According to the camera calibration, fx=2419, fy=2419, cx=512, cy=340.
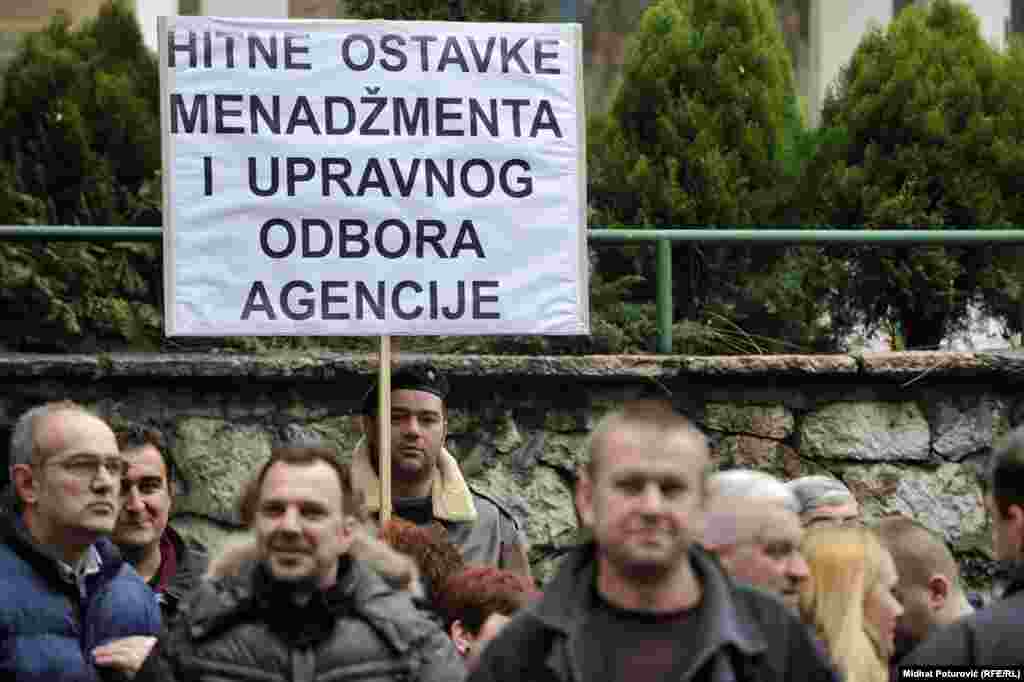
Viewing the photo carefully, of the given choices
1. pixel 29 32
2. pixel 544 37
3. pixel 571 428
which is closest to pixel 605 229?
pixel 571 428

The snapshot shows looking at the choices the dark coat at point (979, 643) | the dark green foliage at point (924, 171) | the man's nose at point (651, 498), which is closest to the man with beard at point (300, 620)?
the man's nose at point (651, 498)

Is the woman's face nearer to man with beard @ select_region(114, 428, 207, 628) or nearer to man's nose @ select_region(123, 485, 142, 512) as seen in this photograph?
man with beard @ select_region(114, 428, 207, 628)

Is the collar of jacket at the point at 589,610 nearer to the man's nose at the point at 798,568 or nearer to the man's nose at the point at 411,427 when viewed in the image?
the man's nose at the point at 798,568

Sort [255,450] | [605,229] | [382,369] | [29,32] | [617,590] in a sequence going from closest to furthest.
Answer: [617,590]
[382,369]
[255,450]
[605,229]
[29,32]

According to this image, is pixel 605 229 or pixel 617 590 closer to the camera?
pixel 617 590

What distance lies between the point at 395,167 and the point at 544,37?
737 millimetres

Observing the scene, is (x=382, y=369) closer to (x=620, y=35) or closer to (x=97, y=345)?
(x=97, y=345)

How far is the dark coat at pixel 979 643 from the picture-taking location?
16.1 ft

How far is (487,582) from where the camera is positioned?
22.2 ft

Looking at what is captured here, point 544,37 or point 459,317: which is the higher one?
point 544,37

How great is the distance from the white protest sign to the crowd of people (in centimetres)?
76

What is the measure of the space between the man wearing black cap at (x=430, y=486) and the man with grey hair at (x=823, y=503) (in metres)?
1.01

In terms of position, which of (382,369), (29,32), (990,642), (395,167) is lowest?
(990,642)

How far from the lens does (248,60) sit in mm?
→ 8211
